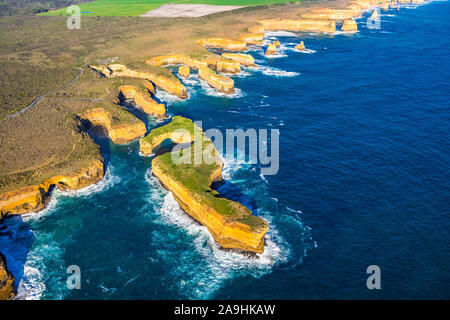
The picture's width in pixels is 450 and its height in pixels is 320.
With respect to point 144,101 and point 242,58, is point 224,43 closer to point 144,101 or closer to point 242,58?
point 242,58

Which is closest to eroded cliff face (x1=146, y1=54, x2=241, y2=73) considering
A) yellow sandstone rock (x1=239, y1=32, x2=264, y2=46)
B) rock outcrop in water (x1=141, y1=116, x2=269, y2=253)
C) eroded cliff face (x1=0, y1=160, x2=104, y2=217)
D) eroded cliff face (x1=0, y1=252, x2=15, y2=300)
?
yellow sandstone rock (x1=239, y1=32, x2=264, y2=46)

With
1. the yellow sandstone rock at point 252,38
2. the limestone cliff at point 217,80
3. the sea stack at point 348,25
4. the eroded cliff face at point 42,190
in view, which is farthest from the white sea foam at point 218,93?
the sea stack at point 348,25

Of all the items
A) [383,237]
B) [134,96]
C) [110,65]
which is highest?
[110,65]

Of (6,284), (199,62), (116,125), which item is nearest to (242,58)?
(199,62)

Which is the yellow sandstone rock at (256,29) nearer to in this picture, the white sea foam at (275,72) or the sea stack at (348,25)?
the sea stack at (348,25)

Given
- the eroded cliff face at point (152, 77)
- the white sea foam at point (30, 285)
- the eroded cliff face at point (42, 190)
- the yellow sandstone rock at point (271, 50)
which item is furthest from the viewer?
the yellow sandstone rock at point (271, 50)
